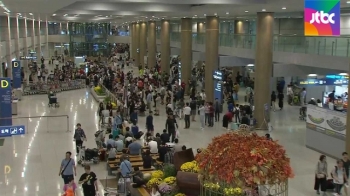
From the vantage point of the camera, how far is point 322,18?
45.2ft

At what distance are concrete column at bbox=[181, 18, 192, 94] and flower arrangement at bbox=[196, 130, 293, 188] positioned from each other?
29.1 m

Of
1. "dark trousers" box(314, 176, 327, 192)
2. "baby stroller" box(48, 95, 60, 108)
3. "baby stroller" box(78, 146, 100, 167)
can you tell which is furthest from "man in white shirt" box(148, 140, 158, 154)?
"baby stroller" box(48, 95, 60, 108)

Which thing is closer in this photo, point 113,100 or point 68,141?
point 68,141

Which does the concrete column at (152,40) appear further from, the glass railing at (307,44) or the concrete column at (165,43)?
the glass railing at (307,44)

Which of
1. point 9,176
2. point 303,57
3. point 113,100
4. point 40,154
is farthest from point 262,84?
point 9,176

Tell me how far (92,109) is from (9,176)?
13795 millimetres

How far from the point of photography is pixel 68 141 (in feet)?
66.4

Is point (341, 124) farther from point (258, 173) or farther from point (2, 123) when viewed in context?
point (2, 123)

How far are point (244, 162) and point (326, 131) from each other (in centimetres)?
1293

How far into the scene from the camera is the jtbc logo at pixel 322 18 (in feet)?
44.7

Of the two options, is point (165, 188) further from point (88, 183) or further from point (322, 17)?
point (322, 17)

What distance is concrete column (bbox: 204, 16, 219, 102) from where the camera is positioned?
99.1 feet

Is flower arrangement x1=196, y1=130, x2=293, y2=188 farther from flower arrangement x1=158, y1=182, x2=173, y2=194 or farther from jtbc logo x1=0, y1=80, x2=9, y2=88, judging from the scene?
jtbc logo x1=0, y1=80, x2=9, y2=88

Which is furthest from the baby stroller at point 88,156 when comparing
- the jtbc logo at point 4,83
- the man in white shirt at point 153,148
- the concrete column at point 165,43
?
the concrete column at point 165,43
